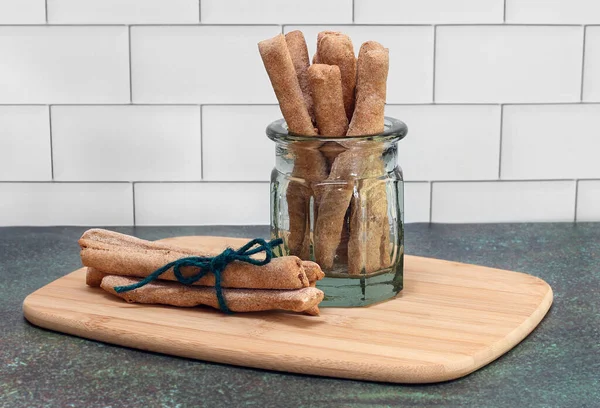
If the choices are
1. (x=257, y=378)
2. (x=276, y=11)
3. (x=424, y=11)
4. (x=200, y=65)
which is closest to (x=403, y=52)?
(x=424, y=11)

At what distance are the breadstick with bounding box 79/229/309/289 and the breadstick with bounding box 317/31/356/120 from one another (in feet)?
0.66

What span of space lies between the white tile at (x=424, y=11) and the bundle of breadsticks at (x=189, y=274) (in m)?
0.55

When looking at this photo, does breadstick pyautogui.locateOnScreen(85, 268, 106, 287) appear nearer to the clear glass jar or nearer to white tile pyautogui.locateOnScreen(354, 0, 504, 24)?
the clear glass jar

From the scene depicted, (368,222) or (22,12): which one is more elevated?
(22,12)

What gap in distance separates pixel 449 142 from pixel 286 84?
532mm

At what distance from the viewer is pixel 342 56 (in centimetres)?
98

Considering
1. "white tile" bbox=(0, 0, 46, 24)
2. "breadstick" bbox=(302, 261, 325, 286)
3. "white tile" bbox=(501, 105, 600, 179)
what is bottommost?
"breadstick" bbox=(302, 261, 325, 286)

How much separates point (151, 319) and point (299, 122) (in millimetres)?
268

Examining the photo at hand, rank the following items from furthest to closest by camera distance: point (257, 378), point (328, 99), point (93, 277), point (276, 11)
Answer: point (276, 11), point (93, 277), point (328, 99), point (257, 378)

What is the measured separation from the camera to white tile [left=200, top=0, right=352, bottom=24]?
1.39 meters

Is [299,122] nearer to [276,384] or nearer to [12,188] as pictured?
[276,384]

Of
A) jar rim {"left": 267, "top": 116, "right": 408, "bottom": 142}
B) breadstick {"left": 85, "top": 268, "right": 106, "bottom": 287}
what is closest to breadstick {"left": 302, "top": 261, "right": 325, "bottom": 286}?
jar rim {"left": 267, "top": 116, "right": 408, "bottom": 142}

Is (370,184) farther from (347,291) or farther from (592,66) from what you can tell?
(592,66)

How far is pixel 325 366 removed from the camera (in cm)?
85
